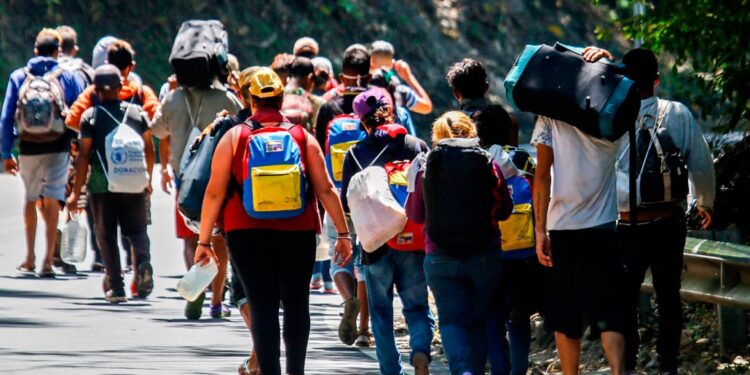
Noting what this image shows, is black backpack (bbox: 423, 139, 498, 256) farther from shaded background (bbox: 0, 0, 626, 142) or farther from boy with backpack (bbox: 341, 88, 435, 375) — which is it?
shaded background (bbox: 0, 0, 626, 142)

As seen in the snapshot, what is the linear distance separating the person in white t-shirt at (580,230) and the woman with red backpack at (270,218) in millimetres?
1147

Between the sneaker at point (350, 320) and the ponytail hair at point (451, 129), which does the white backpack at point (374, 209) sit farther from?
the sneaker at point (350, 320)

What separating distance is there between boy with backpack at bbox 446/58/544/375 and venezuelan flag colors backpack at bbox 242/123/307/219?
4.05 feet

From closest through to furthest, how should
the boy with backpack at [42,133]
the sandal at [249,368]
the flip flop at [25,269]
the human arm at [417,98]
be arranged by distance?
the sandal at [249,368]
the human arm at [417,98]
the boy with backpack at [42,133]
the flip flop at [25,269]

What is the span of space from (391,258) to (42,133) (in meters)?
6.54

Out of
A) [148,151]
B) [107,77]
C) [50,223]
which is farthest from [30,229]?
[107,77]

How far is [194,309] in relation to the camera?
1295 cm

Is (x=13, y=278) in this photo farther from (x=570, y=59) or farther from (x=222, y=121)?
(x=570, y=59)

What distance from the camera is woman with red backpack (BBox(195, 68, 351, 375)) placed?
876 cm

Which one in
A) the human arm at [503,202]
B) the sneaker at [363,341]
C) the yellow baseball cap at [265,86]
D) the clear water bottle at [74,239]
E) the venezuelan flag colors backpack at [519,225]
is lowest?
the sneaker at [363,341]

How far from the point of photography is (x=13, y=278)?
51.1 feet

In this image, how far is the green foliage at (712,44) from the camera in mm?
11078

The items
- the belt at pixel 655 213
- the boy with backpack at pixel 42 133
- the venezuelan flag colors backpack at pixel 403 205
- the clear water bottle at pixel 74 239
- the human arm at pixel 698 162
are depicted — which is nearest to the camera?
the human arm at pixel 698 162

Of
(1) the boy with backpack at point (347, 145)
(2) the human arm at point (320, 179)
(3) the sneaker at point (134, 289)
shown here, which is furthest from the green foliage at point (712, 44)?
(3) the sneaker at point (134, 289)
